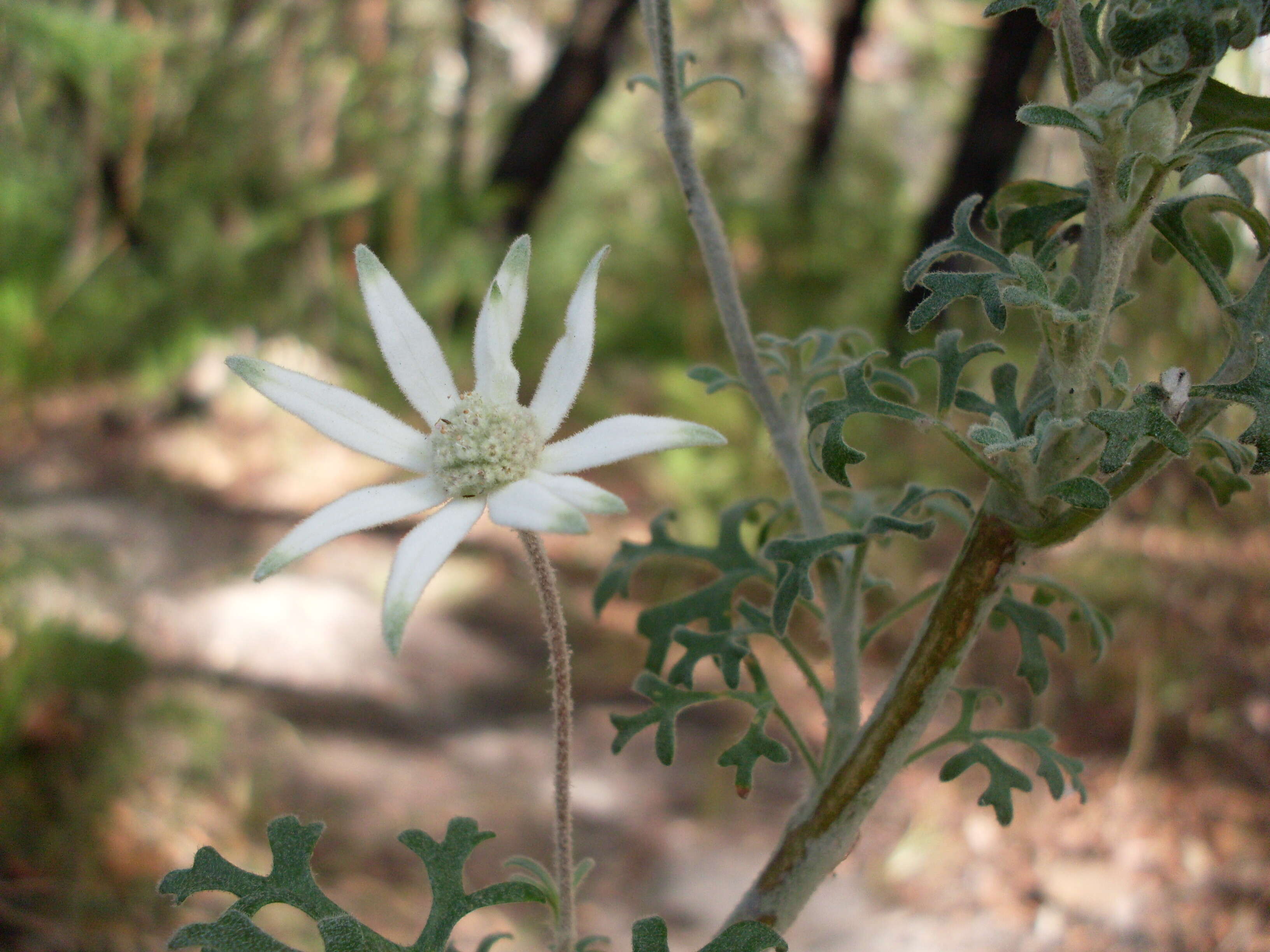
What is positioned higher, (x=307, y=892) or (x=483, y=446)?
(x=483, y=446)

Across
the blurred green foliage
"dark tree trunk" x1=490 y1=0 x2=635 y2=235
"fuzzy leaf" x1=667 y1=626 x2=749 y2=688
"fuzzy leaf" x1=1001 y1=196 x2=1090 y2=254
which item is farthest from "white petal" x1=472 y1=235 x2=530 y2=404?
"dark tree trunk" x1=490 y1=0 x2=635 y2=235

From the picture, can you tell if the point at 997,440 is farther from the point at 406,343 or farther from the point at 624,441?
the point at 406,343

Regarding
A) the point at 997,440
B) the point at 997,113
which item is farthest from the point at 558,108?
the point at 997,440

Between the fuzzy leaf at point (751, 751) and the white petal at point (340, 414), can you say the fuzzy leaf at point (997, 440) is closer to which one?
the fuzzy leaf at point (751, 751)

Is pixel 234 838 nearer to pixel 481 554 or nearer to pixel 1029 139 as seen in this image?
pixel 481 554

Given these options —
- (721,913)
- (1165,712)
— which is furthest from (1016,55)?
(721,913)
